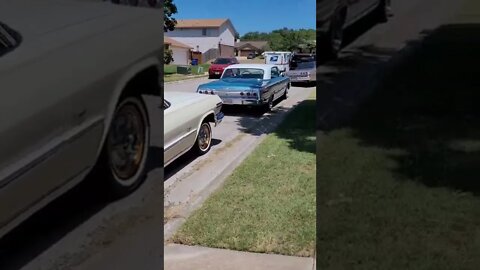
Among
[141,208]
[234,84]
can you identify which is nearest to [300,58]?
[234,84]

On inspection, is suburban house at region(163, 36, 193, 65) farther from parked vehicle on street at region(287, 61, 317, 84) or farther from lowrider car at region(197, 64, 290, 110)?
lowrider car at region(197, 64, 290, 110)

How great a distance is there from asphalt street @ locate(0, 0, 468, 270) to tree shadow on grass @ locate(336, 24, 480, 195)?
10cm

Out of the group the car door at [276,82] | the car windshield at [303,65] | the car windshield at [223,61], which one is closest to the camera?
the car door at [276,82]

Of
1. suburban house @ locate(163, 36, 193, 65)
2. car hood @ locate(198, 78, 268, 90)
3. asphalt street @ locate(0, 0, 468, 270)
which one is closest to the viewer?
asphalt street @ locate(0, 0, 468, 270)

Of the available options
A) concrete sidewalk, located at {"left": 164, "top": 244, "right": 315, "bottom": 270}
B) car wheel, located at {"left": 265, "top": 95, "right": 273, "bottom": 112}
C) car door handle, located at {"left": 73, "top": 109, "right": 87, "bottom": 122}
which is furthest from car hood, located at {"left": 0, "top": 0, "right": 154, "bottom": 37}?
car wheel, located at {"left": 265, "top": 95, "right": 273, "bottom": 112}

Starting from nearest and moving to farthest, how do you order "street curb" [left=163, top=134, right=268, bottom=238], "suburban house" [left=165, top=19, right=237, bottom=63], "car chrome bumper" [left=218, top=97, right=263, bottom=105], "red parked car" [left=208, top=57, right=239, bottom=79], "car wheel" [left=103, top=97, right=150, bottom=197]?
"car wheel" [left=103, top=97, right=150, bottom=197] < "street curb" [left=163, top=134, right=268, bottom=238] < "car chrome bumper" [left=218, top=97, right=263, bottom=105] < "red parked car" [left=208, top=57, right=239, bottom=79] < "suburban house" [left=165, top=19, right=237, bottom=63]

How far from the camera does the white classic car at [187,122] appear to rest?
578cm

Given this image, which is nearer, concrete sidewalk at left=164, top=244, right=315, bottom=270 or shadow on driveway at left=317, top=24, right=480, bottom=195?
shadow on driveway at left=317, top=24, right=480, bottom=195

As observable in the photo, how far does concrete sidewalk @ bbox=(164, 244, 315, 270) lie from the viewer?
3.39 metres

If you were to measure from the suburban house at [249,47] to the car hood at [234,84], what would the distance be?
127 feet

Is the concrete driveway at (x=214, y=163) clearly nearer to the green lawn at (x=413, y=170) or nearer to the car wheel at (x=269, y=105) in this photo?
the car wheel at (x=269, y=105)

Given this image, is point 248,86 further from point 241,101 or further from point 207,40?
point 207,40

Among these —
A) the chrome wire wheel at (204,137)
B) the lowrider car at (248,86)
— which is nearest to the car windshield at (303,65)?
the lowrider car at (248,86)

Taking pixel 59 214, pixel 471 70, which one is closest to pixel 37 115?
pixel 59 214
